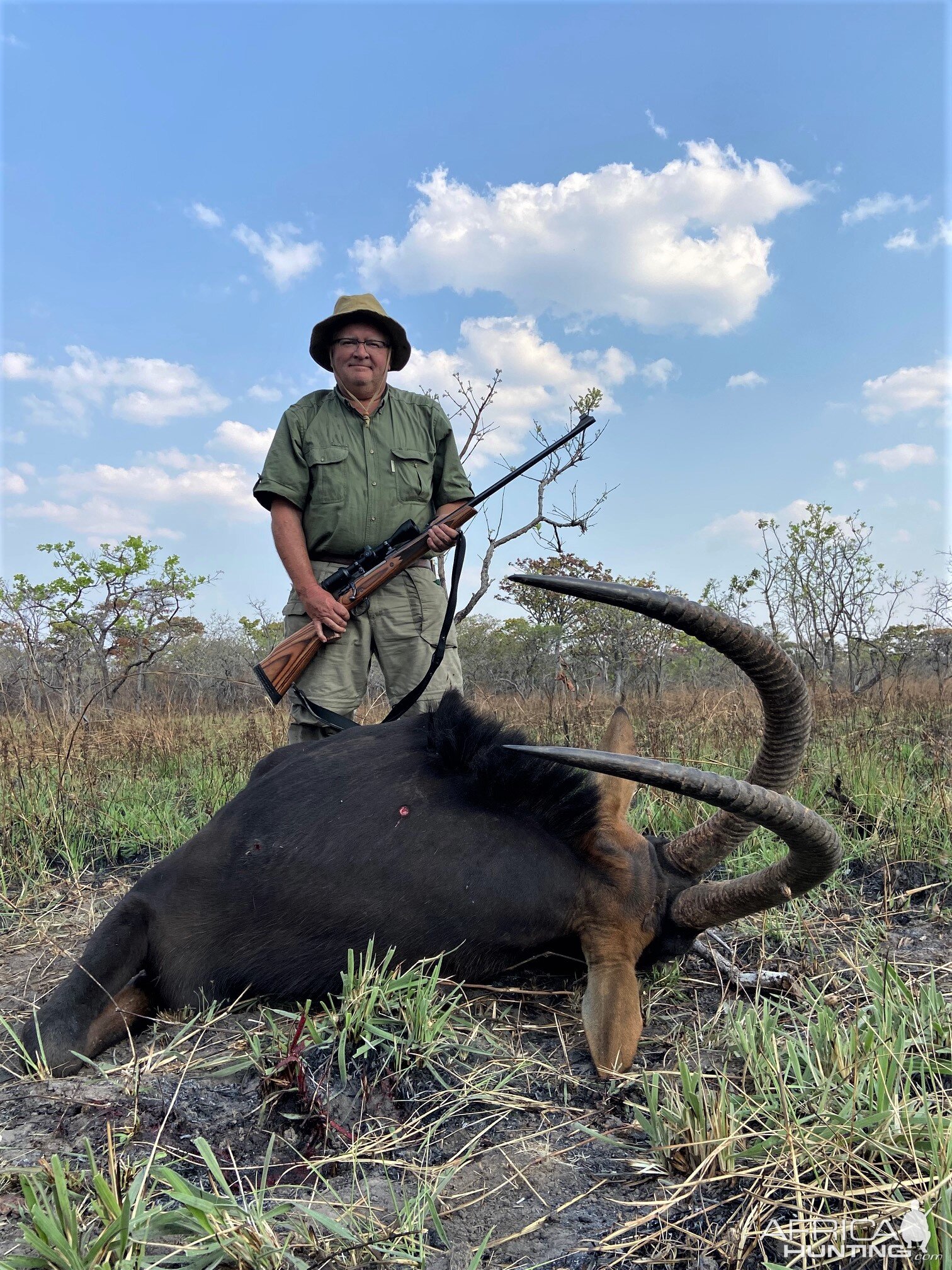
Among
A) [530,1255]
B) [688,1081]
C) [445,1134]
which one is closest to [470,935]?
[445,1134]

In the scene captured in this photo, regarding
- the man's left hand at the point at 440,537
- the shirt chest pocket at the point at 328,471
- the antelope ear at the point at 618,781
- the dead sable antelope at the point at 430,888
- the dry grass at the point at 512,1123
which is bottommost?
the dry grass at the point at 512,1123

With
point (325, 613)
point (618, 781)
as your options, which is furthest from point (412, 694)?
point (618, 781)

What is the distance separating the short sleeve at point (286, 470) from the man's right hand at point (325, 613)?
0.57 metres

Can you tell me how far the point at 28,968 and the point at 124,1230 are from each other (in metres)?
1.80

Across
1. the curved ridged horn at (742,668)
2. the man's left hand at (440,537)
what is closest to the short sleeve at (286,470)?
the man's left hand at (440,537)

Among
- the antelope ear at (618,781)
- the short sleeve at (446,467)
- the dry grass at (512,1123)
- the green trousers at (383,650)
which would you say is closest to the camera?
the dry grass at (512,1123)

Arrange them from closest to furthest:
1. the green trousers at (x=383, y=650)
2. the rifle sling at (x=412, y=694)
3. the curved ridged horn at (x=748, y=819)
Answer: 1. the curved ridged horn at (x=748, y=819)
2. the rifle sling at (x=412, y=694)
3. the green trousers at (x=383, y=650)

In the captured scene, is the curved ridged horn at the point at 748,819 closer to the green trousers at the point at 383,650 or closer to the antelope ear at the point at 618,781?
the antelope ear at the point at 618,781

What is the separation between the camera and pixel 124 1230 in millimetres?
1326

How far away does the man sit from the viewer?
165 inches

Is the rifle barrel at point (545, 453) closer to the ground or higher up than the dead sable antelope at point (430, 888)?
higher up

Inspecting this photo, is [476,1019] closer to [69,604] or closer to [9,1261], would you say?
[9,1261]

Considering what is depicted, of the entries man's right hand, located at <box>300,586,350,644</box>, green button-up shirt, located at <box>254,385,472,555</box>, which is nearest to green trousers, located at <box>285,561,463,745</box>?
man's right hand, located at <box>300,586,350,644</box>

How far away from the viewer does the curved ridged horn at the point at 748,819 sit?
5.89ft
